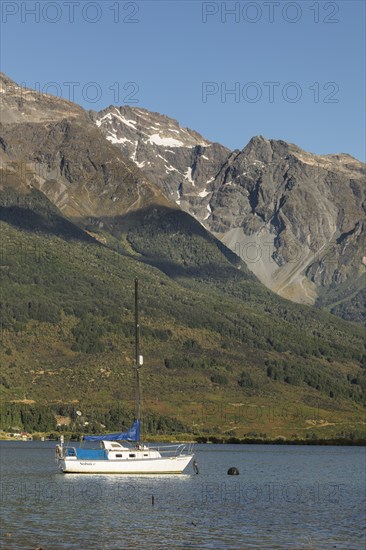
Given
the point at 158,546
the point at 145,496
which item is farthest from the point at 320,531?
the point at 145,496

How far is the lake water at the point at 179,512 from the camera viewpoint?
92.8 meters

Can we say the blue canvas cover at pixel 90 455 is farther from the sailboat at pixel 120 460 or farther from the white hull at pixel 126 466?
the white hull at pixel 126 466

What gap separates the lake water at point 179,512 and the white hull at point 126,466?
121 cm

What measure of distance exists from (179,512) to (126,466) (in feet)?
149

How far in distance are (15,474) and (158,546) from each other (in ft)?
265

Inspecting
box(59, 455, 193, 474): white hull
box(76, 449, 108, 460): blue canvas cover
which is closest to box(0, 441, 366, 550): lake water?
box(59, 455, 193, 474): white hull

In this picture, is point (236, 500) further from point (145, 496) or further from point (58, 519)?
point (58, 519)

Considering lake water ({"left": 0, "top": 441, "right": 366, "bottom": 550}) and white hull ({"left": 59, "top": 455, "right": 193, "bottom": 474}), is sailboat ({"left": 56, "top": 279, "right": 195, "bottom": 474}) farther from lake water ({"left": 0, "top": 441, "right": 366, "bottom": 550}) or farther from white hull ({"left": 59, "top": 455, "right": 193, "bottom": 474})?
lake water ({"left": 0, "top": 441, "right": 366, "bottom": 550})

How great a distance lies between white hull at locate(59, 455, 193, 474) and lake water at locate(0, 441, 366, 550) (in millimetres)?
1208

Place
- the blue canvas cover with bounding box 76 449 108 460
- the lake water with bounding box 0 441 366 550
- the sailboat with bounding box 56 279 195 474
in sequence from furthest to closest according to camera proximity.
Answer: the blue canvas cover with bounding box 76 449 108 460, the sailboat with bounding box 56 279 195 474, the lake water with bounding box 0 441 366 550

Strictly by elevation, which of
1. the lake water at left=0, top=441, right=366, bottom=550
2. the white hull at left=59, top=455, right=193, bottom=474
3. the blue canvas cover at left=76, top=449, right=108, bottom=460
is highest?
the blue canvas cover at left=76, top=449, right=108, bottom=460

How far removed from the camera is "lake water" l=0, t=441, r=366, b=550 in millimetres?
92750

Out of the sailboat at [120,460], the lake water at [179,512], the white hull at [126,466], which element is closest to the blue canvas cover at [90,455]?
the sailboat at [120,460]

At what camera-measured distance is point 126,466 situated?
15975 cm
